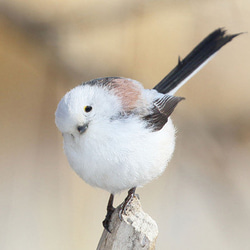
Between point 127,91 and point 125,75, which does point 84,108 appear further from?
point 125,75

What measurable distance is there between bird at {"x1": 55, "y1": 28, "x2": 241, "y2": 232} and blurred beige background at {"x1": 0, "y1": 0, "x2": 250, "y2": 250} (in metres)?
1.11

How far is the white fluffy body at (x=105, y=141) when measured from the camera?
1.29m

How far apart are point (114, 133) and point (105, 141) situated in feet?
0.13

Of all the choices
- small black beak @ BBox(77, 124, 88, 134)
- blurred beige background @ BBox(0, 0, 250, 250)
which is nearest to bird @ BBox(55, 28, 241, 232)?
small black beak @ BBox(77, 124, 88, 134)

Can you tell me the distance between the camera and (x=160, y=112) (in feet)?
5.09

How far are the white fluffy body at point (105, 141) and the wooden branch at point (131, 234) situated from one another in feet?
0.39

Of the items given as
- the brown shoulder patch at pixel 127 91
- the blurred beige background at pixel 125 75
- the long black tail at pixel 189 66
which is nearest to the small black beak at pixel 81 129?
the brown shoulder patch at pixel 127 91

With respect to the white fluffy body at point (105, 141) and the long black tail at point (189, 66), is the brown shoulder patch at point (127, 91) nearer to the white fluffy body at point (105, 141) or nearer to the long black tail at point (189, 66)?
the white fluffy body at point (105, 141)

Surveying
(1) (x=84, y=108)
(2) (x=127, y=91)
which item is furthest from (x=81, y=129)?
(2) (x=127, y=91)

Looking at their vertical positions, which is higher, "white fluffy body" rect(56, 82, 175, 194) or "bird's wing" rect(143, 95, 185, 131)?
"bird's wing" rect(143, 95, 185, 131)

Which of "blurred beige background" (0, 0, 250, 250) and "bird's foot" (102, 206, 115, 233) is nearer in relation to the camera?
"bird's foot" (102, 206, 115, 233)

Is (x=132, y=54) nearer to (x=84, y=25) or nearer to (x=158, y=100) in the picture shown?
(x=84, y=25)

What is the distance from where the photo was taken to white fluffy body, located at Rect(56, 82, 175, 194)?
1290 mm

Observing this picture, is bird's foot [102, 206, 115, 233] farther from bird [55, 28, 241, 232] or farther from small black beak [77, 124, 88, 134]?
small black beak [77, 124, 88, 134]
